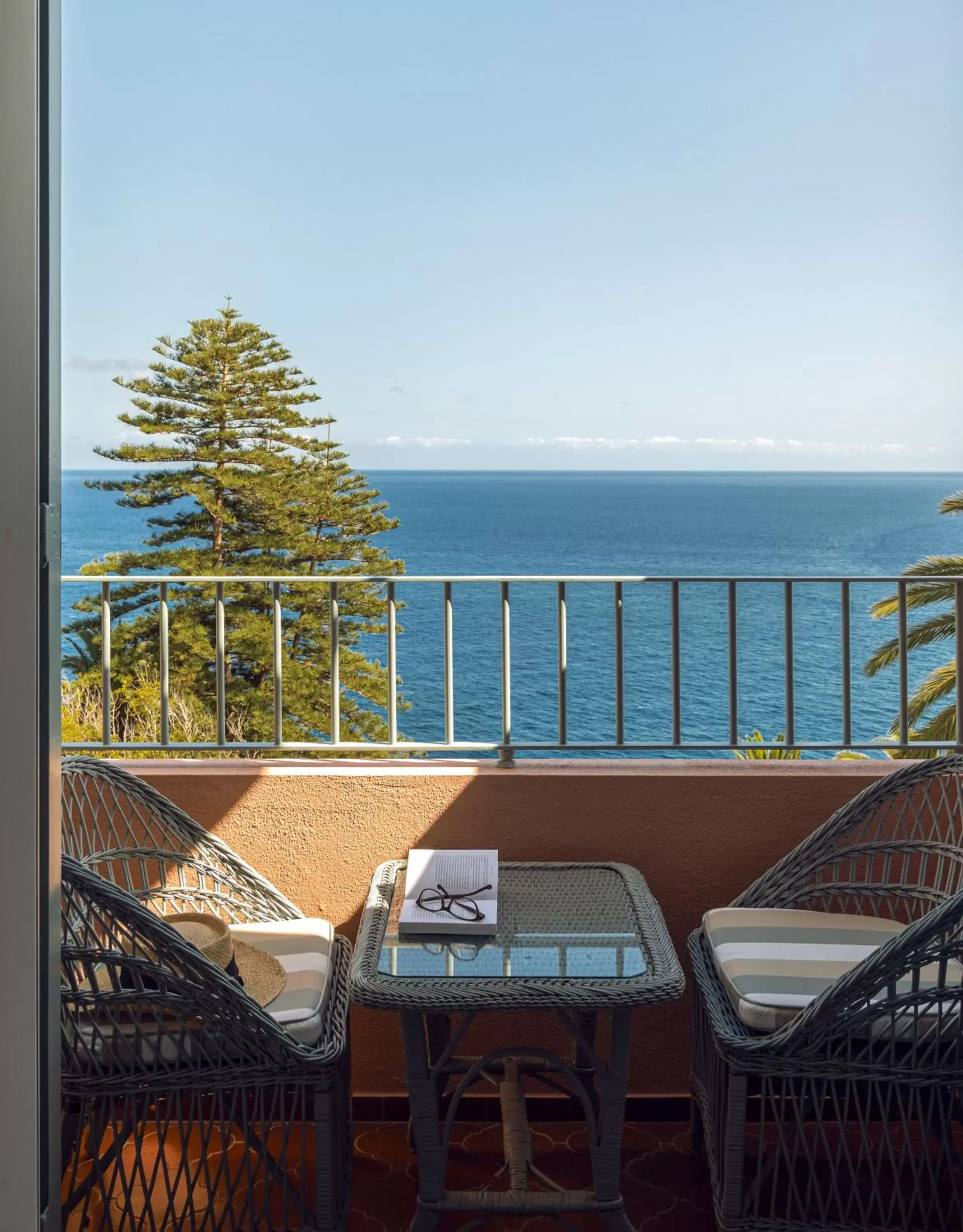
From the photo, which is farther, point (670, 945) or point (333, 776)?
point (333, 776)

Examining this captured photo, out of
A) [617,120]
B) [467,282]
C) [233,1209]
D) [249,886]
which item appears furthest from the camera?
[467,282]

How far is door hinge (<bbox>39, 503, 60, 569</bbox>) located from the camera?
1.17 metres

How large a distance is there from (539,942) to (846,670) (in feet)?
4.60

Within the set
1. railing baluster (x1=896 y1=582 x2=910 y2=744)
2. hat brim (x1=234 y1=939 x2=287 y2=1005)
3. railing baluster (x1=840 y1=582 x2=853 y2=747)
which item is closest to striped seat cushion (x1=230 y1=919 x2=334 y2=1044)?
hat brim (x1=234 y1=939 x2=287 y2=1005)

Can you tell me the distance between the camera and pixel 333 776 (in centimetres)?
288

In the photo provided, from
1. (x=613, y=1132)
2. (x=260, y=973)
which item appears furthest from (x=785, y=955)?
(x=260, y=973)

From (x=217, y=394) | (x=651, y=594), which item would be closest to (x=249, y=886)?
(x=217, y=394)

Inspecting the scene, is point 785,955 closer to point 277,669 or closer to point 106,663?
point 277,669

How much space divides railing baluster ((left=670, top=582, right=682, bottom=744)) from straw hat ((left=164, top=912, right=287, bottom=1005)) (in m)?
1.24

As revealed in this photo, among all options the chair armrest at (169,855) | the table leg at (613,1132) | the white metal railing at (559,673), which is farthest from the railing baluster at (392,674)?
the table leg at (613,1132)

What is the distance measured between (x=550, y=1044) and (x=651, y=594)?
39.8 m

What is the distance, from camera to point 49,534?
3.88 feet

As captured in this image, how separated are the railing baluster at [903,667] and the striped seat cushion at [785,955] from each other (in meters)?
0.63

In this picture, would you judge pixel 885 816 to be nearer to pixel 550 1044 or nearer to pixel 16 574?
pixel 550 1044
